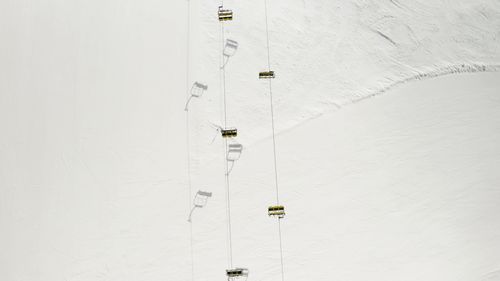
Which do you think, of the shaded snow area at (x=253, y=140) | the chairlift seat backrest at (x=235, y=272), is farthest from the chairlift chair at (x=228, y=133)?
the chairlift seat backrest at (x=235, y=272)

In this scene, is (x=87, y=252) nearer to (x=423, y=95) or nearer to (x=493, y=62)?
(x=423, y=95)

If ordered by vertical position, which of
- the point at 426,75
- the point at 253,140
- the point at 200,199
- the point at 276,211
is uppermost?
the point at 426,75

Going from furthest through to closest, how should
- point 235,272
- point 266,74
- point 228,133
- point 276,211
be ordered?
point 266,74
point 228,133
point 276,211
point 235,272

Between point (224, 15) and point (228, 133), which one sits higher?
point (224, 15)

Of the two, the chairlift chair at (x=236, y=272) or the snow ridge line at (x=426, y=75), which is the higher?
the snow ridge line at (x=426, y=75)

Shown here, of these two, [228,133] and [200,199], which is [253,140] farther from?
[200,199]

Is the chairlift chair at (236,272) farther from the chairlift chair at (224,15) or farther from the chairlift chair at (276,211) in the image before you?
the chairlift chair at (224,15)

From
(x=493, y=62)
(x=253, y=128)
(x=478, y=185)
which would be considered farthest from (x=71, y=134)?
(x=493, y=62)

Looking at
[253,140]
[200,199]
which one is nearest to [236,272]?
[200,199]

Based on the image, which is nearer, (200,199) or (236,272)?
(236,272)
